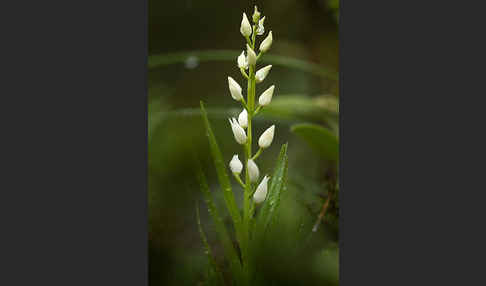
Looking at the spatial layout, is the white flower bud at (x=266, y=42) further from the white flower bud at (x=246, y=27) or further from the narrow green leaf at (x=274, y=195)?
the narrow green leaf at (x=274, y=195)

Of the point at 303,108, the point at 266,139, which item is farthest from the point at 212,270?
the point at 303,108

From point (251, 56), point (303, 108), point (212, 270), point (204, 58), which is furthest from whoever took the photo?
point (303, 108)

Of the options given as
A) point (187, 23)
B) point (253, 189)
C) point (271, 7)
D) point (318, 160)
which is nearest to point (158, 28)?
point (187, 23)

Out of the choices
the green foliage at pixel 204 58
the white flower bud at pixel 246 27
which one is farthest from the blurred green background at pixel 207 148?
the white flower bud at pixel 246 27

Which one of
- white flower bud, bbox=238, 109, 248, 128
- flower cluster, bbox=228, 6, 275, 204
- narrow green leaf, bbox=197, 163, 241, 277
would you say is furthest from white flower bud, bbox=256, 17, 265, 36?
narrow green leaf, bbox=197, 163, 241, 277

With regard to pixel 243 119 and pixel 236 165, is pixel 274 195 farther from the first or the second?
pixel 243 119

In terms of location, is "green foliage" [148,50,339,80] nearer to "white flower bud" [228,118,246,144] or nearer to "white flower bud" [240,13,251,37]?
"white flower bud" [240,13,251,37]
